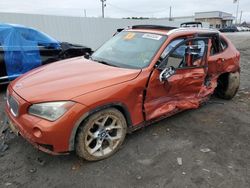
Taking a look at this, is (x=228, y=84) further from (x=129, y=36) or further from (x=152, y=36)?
(x=129, y=36)

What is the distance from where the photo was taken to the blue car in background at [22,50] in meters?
6.18

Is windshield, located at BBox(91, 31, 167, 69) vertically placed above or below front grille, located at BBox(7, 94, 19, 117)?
above

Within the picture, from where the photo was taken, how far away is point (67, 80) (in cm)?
339

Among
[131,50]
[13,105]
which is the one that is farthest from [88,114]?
[131,50]

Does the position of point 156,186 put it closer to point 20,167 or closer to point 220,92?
point 20,167

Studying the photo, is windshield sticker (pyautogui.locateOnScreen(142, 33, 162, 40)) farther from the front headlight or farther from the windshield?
the front headlight

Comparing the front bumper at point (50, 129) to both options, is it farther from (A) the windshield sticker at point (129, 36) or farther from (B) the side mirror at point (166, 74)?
(A) the windshield sticker at point (129, 36)

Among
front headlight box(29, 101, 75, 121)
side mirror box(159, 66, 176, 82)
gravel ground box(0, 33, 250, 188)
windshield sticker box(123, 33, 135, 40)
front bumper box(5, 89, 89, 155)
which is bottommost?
gravel ground box(0, 33, 250, 188)

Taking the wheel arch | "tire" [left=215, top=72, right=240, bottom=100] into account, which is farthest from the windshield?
"tire" [left=215, top=72, right=240, bottom=100]

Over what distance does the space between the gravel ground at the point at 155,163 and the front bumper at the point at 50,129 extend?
0.40 metres

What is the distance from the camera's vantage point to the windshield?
3936 mm

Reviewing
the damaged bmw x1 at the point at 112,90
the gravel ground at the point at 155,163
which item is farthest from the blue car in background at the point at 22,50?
the gravel ground at the point at 155,163

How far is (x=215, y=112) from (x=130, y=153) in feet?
8.12

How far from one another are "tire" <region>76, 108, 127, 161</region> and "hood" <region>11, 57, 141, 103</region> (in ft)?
A: 1.22
